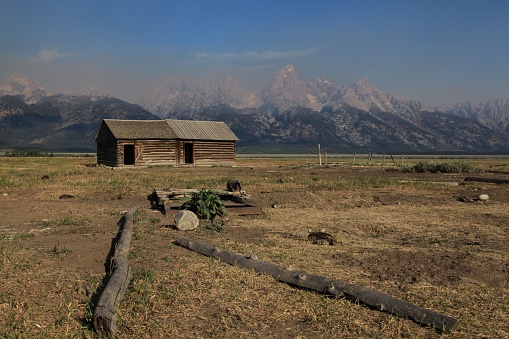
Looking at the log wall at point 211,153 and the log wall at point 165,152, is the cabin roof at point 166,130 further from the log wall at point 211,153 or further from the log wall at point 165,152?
the log wall at point 211,153

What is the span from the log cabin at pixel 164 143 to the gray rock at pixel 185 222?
116 ft

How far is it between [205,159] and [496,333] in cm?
4566

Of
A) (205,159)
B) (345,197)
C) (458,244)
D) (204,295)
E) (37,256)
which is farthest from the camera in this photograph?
(205,159)

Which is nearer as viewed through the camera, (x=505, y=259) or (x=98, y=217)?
(x=505, y=259)

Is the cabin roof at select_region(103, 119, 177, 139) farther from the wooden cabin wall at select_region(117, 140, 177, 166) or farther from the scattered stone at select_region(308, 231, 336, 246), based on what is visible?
the scattered stone at select_region(308, 231, 336, 246)

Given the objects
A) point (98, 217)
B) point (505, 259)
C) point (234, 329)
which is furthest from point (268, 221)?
point (234, 329)

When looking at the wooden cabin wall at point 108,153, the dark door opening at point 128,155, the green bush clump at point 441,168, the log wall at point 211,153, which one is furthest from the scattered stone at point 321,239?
the dark door opening at point 128,155

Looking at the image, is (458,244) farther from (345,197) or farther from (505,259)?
(345,197)

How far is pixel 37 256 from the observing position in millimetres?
8383

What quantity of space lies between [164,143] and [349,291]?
43.0m

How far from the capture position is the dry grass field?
5.49 meters

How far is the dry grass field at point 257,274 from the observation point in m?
5.49

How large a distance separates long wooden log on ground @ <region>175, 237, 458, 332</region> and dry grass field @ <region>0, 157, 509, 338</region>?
102mm

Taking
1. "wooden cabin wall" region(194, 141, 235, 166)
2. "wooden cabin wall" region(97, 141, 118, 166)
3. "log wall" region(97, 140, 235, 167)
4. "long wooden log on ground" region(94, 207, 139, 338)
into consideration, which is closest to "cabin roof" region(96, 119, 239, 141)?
"log wall" region(97, 140, 235, 167)
